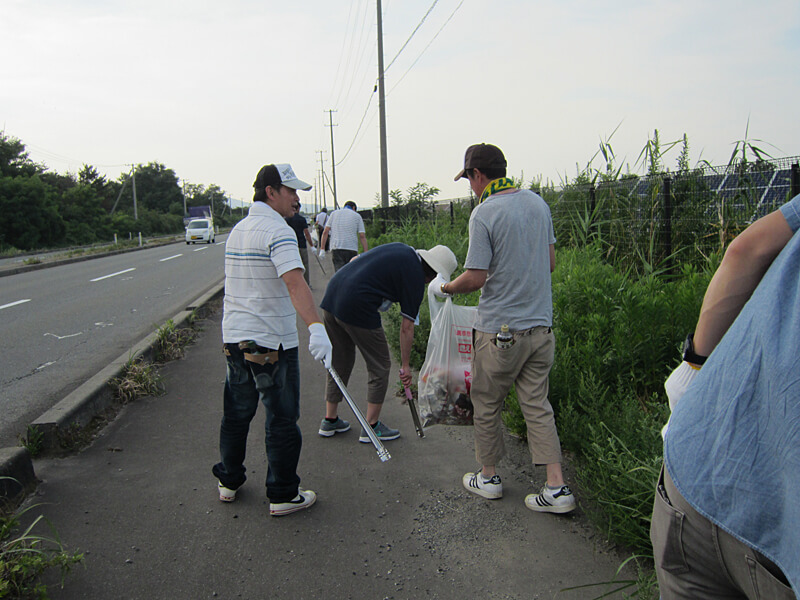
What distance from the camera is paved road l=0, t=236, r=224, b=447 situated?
562cm

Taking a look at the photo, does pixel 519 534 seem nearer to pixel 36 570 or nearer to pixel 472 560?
pixel 472 560

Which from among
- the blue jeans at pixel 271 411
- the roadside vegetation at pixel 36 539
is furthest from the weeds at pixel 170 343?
the blue jeans at pixel 271 411

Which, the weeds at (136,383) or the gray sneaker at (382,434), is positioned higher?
the weeds at (136,383)

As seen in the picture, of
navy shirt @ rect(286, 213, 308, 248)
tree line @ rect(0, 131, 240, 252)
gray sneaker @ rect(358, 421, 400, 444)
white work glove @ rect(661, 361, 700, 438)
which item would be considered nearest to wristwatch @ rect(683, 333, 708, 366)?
white work glove @ rect(661, 361, 700, 438)

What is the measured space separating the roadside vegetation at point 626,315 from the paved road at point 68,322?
344 cm

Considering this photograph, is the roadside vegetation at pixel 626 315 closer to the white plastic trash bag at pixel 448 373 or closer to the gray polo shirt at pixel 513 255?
the white plastic trash bag at pixel 448 373

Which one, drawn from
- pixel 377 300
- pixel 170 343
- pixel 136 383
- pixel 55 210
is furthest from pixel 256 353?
pixel 55 210

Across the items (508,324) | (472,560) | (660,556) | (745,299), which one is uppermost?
(745,299)

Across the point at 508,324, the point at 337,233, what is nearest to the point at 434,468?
the point at 508,324

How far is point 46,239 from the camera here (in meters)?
40.2

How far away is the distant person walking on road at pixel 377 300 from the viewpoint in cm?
384

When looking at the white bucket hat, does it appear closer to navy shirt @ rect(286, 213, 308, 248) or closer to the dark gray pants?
the dark gray pants

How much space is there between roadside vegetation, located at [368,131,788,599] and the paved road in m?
3.44

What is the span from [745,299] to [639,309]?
311 cm
